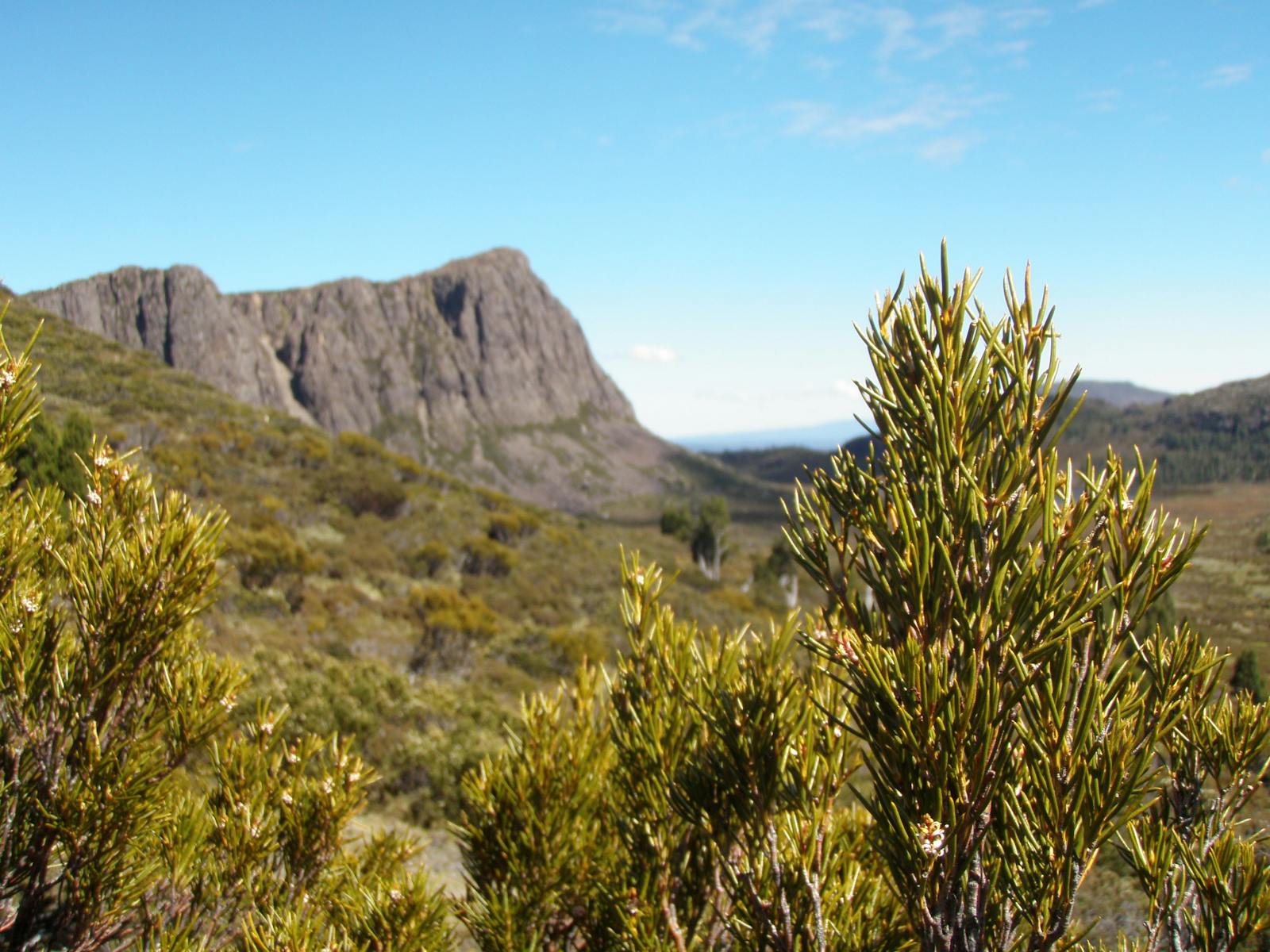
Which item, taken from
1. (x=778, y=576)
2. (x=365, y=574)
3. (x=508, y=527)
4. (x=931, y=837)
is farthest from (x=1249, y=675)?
(x=778, y=576)

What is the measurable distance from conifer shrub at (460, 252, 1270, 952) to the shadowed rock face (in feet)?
324

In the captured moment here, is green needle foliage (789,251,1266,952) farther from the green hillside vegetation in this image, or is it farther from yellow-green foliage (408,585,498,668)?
yellow-green foliage (408,585,498,668)

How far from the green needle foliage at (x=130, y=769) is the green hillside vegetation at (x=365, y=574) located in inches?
75.4

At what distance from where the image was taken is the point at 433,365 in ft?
427

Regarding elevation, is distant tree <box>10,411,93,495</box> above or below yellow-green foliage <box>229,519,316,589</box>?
above

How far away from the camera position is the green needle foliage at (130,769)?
8.43ft

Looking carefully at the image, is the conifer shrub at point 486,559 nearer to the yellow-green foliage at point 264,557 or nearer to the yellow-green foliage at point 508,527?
the yellow-green foliage at point 508,527

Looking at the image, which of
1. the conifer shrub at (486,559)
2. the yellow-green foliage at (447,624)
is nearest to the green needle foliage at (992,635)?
the yellow-green foliage at (447,624)

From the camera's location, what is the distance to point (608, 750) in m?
3.44

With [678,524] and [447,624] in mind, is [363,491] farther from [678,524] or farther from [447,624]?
[678,524]

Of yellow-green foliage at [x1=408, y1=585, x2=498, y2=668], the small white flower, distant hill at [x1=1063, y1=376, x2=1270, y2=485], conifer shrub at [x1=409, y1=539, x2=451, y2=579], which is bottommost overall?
yellow-green foliage at [x1=408, y1=585, x2=498, y2=668]

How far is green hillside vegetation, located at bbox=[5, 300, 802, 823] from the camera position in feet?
34.7

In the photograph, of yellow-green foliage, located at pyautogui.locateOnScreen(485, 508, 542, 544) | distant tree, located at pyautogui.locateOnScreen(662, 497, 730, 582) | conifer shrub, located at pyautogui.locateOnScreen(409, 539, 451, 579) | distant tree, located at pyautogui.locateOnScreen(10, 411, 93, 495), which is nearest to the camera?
distant tree, located at pyautogui.locateOnScreen(10, 411, 93, 495)

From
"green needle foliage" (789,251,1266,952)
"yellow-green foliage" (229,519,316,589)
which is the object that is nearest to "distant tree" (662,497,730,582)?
"yellow-green foliage" (229,519,316,589)
